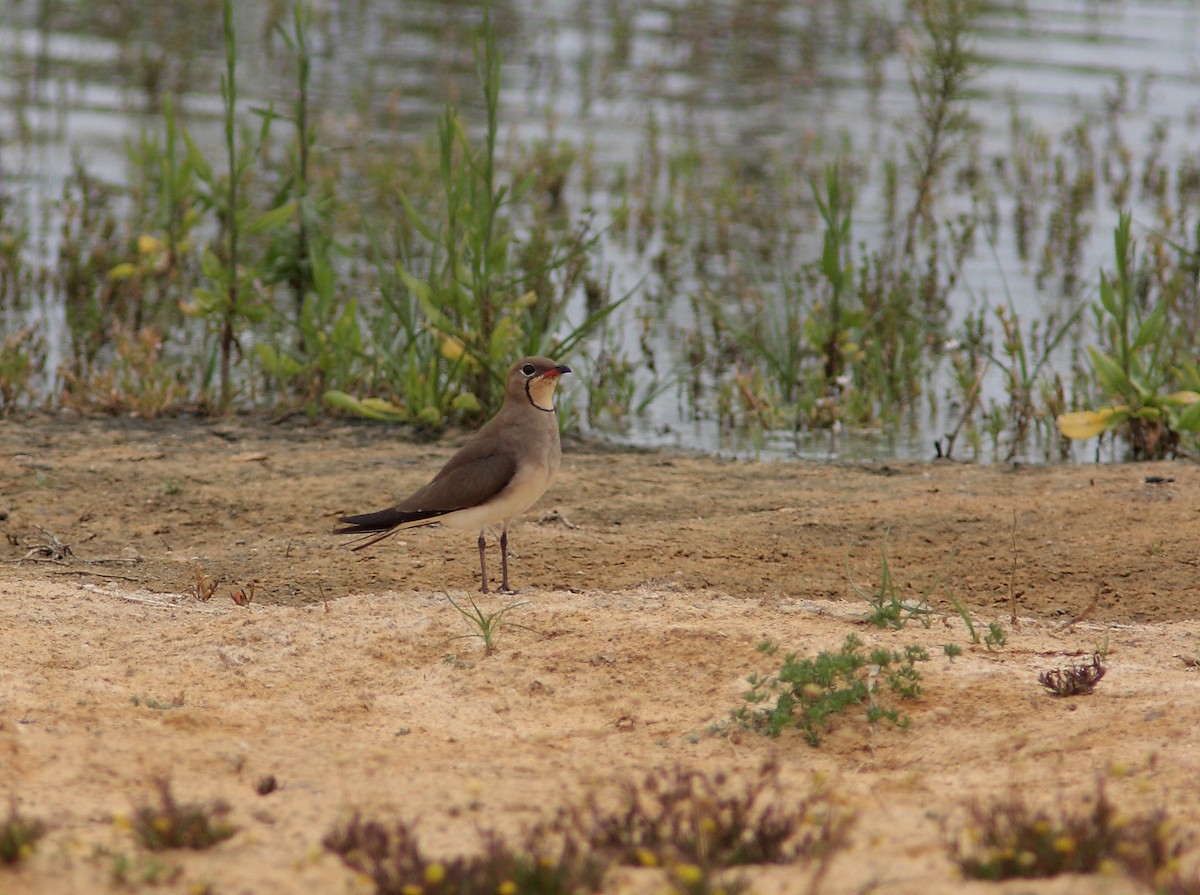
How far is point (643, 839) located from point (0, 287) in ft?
25.1

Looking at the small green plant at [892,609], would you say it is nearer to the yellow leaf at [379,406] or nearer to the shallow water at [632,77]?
the yellow leaf at [379,406]

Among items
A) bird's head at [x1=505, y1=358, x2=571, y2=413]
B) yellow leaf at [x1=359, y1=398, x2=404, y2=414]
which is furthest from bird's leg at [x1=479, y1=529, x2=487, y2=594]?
yellow leaf at [x1=359, y1=398, x2=404, y2=414]

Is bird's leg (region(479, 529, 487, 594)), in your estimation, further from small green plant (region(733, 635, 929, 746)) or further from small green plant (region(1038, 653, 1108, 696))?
small green plant (region(1038, 653, 1108, 696))

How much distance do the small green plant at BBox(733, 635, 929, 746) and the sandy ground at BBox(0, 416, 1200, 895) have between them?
62 millimetres

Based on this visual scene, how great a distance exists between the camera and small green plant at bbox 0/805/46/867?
308 cm

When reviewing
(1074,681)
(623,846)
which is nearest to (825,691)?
(1074,681)

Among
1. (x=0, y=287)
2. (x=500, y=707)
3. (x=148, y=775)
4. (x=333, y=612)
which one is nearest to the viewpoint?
(x=148, y=775)

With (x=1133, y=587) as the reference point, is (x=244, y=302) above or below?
above

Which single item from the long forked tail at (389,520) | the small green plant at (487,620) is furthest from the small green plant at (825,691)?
the long forked tail at (389,520)

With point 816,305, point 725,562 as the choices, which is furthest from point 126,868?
Answer: point 816,305

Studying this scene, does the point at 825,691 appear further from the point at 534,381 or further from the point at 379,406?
the point at 379,406

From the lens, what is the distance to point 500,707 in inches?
170

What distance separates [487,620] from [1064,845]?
6.69 ft

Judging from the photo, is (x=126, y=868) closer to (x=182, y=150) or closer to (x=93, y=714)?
(x=93, y=714)
